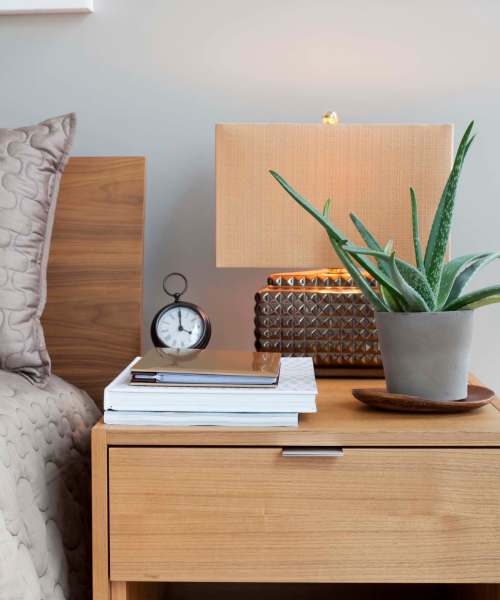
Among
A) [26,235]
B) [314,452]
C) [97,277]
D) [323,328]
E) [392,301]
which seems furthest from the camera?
[97,277]

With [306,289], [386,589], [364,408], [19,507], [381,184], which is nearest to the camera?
[19,507]

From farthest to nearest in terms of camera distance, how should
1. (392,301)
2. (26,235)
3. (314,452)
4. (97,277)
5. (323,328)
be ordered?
(97,277) → (323,328) → (26,235) → (392,301) → (314,452)

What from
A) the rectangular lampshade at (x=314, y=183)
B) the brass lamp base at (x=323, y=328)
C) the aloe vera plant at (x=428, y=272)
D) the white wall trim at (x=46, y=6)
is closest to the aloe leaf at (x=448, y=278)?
the aloe vera plant at (x=428, y=272)

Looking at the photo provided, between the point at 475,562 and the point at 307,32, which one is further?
the point at 307,32

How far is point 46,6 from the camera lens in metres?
1.73

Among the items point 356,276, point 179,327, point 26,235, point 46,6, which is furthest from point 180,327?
point 46,6

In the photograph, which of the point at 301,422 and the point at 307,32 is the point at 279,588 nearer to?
the point at 301,422

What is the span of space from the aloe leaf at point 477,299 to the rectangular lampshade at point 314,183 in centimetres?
20

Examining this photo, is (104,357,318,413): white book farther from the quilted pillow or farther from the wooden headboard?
the wooden headboard

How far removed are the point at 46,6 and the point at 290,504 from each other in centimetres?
117

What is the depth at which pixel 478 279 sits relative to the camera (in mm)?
1718

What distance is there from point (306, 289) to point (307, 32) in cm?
58

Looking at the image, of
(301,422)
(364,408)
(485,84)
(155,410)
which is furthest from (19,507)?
(485,84)

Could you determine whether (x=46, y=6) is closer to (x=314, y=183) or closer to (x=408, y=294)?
(x=314, y=183)
